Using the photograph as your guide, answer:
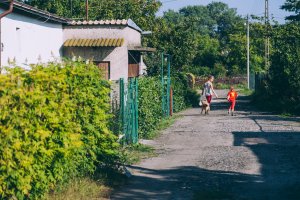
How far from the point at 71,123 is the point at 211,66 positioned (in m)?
63.4

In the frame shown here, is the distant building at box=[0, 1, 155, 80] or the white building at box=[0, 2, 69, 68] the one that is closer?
the white building at box=[0, 2, 69, 68]

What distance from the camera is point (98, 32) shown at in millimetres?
20359

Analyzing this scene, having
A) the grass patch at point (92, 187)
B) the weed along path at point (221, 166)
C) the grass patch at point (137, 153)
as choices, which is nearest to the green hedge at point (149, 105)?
the weed along path at point (221, 166)

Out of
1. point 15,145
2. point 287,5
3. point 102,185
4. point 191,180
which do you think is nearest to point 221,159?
point 191,180

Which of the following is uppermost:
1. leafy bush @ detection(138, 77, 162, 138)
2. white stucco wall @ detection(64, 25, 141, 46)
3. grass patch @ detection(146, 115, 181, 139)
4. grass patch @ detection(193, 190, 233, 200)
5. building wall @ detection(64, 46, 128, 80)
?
white stucco wall @ detection(64, 25, 141, 46)

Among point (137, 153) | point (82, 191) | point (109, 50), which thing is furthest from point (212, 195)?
point (109, 50)

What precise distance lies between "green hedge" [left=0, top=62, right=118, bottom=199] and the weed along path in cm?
102

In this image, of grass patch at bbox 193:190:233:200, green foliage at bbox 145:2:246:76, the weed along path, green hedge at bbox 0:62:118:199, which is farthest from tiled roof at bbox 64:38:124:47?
grass patch at bbox 193:190:233:200

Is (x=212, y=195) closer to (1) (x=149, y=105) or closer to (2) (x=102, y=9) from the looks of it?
(1) (x=149, y=105)

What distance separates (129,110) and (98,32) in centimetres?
906

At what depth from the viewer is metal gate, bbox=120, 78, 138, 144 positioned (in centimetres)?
1137

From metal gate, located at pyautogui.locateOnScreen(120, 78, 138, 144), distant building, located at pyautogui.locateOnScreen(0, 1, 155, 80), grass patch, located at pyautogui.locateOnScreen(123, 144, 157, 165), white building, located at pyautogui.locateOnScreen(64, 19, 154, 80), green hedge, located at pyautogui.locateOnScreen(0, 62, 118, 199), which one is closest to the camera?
green hedge, located at pyautogui.locateOnScreen(0, 62, 118, 199)

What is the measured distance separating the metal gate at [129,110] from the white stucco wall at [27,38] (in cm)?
327

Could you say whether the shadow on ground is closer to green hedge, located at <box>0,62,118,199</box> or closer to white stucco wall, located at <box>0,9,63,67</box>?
green hedge, located at <box>0,62,118,199</box>
